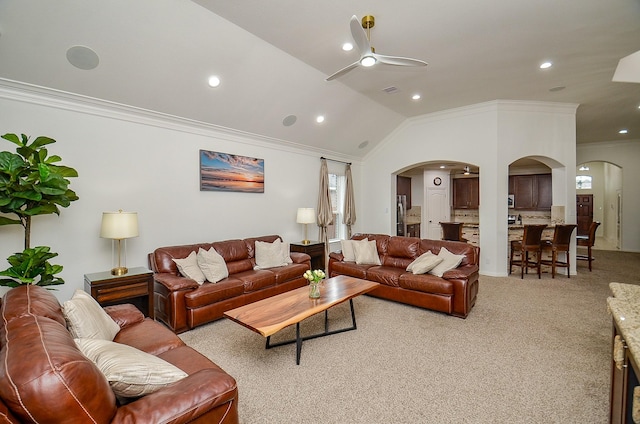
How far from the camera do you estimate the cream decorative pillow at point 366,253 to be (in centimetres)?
482

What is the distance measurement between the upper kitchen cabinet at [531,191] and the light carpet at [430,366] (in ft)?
16.3

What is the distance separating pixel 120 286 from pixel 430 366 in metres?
3.26

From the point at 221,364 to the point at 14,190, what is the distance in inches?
93.8

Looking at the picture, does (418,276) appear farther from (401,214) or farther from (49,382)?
(401,214)

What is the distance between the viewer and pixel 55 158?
9.12 ft

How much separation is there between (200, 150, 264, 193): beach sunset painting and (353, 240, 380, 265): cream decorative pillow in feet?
6.84

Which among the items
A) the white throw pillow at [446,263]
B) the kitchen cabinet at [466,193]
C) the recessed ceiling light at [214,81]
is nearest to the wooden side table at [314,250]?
the white throw pillow at [446,263]

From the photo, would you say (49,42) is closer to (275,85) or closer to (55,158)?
(55,158)

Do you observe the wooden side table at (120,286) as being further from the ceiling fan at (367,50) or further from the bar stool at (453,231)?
the bar stool at (453,231)

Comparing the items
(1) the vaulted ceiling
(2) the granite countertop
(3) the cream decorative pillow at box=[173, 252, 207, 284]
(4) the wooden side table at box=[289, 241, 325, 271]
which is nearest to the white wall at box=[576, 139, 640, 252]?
(1) the vaulted ceiling

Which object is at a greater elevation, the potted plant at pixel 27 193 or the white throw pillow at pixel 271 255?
the potted plant at pixel 27 193

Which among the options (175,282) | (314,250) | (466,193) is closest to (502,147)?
(466,193)

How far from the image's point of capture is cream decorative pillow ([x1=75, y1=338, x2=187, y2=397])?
1333 millimetres

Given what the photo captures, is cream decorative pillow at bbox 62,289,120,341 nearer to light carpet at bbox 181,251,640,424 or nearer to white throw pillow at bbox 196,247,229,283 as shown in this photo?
light carpet at bbox 181,251,640,424
